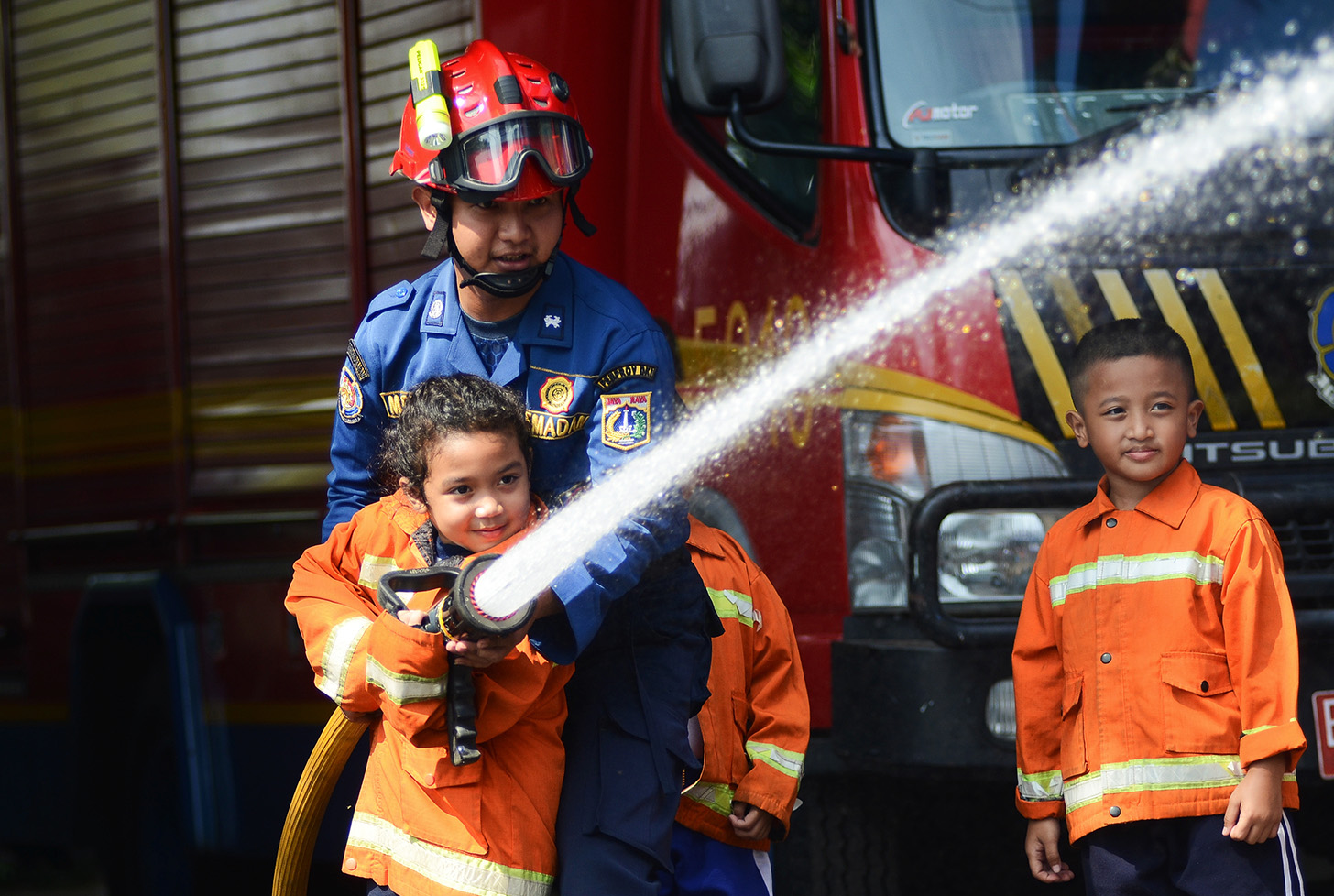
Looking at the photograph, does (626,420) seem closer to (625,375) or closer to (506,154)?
(625,375)

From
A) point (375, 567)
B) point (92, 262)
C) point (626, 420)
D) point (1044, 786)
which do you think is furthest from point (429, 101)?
point (92, 262)

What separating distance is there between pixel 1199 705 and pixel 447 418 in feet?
4.58

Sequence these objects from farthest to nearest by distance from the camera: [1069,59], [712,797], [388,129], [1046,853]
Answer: [388,129], [1069,59], [712,797], [1046,853]

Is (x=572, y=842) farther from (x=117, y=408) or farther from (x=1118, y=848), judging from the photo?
(x=117, y=408)

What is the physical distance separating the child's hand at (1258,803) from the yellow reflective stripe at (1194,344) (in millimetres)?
1013

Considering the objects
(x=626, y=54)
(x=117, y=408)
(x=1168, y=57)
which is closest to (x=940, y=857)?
(x=1168, y=57)

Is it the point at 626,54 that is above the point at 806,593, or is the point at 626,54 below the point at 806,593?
above

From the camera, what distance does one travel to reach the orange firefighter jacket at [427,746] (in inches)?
89.7

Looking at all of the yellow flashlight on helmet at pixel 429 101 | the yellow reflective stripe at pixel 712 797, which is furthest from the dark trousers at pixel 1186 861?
the yellow flashlight on helmet at pixel 429 101

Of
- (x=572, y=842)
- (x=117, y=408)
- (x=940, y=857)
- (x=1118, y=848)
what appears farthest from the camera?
(x=117, y=408)

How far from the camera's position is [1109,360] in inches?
107

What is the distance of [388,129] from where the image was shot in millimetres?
4281

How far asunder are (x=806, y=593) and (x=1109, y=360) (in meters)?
1.05

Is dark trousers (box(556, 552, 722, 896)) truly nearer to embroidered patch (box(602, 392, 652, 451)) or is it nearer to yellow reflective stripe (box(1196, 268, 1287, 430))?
embroidered patch (box(602, 392, 652, 451))
